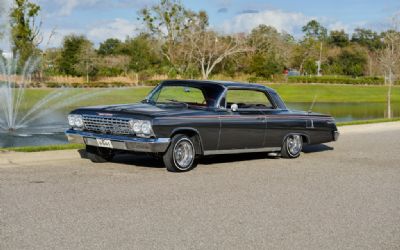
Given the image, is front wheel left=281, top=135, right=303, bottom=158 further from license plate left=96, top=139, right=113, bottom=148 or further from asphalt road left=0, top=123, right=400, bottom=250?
license plate left=96, top=139, right=113, bottom=148

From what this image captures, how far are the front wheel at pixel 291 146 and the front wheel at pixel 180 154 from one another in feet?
8.71

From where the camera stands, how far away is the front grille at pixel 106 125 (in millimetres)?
10109

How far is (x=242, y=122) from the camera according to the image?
11.3 metres

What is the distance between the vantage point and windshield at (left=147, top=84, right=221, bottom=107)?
36.7 ft

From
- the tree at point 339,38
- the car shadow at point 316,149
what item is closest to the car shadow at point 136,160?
the car shadow at point 316,149

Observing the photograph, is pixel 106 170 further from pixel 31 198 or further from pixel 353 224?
pixel 353 224

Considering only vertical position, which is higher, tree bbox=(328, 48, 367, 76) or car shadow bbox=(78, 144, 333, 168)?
tree bbox=(328, 48, 367, 76)

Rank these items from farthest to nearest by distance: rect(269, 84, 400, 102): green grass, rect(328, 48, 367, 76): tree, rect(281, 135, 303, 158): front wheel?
rect(328, 48, 367, 76): tree, rect(269, 84, 400, 102): green grass, rect(281, 135, 303, 158): front wheel

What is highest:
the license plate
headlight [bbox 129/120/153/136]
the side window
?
the side window

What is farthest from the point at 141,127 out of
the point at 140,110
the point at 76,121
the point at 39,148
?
the point at 39,148

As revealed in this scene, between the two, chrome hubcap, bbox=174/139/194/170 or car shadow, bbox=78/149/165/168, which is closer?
chrome hubcap, bbox=174/139/194/170

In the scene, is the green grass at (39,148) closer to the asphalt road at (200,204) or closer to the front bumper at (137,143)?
the asphalt road at (200,204)

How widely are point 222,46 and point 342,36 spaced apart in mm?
48462

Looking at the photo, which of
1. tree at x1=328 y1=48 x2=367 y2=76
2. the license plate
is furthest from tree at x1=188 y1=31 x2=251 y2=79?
the license plate
